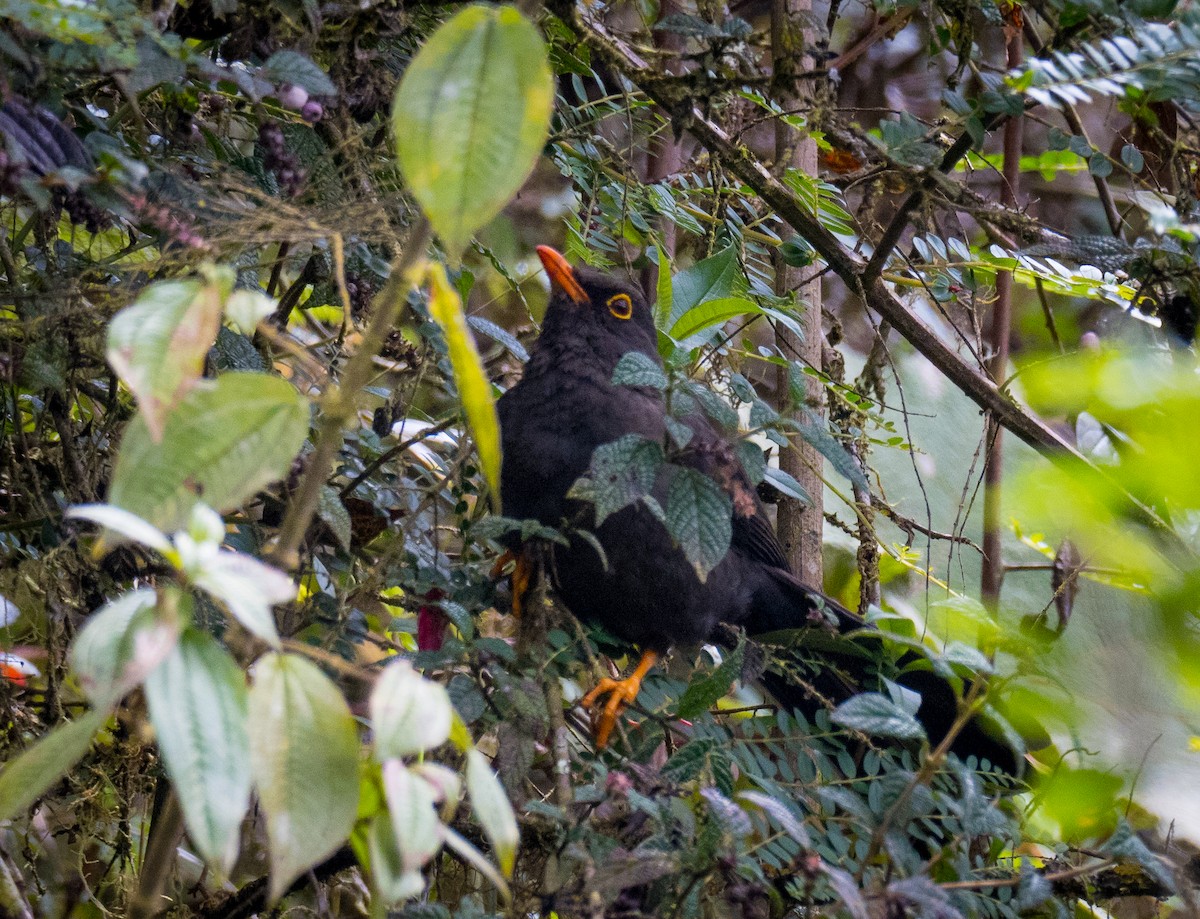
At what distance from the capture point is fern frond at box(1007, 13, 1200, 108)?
6.47ft

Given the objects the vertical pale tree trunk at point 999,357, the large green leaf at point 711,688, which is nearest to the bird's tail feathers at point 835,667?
the large green leaf at point 711,688

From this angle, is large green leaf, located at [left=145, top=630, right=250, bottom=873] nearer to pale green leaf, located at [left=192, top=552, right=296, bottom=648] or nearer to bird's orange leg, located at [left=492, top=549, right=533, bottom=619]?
pale green leaf, located at [left=192, top=552, right=296, bottom=648]

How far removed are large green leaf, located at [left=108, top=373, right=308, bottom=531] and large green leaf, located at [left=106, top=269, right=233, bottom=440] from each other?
0.04m

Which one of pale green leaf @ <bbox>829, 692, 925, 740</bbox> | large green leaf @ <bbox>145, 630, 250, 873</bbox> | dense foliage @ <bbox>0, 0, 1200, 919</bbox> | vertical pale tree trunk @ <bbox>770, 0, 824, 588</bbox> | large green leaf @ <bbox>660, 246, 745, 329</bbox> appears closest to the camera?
large green leaf @ <bbox>145, 630, 250, 873</bbox>

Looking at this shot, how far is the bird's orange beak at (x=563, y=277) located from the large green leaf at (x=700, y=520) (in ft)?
5.30

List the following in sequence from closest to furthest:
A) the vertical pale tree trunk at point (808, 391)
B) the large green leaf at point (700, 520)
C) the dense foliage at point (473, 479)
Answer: the dense foliage at point (473, 479), the large green leaf at point (700, 520), the vertical pale tree trunk at point (808, 391)

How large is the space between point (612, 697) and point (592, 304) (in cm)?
136

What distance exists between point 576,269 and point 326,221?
1.69m

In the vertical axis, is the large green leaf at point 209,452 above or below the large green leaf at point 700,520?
above

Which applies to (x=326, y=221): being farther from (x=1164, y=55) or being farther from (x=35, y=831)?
(x=35, y=831)

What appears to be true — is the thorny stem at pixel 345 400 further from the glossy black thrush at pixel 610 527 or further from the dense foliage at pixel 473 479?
the glossy black thrush at pixel 610 527

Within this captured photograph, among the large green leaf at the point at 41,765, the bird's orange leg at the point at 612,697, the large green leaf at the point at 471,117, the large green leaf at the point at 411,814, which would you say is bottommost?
the bird's orange leg at the point at 612,697

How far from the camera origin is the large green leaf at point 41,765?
975 mm

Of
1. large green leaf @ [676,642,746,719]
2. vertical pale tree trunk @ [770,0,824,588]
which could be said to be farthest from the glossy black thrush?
large green leaf @ [676,642,746,719]
